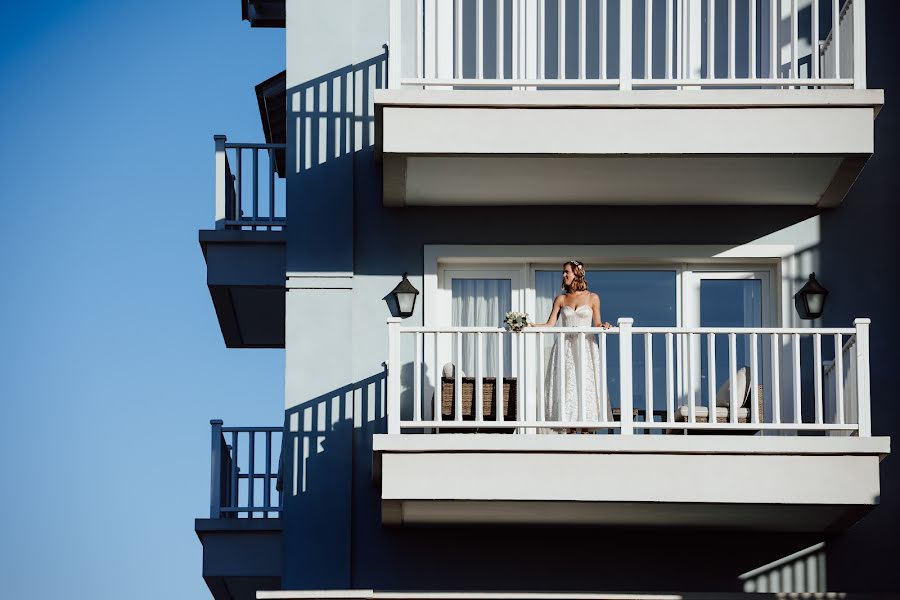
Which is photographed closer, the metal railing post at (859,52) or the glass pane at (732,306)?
the metal railing post at (859,52)

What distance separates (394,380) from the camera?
14.2m

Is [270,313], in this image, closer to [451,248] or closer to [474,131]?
[451,248]

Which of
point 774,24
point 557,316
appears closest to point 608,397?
point 557,316

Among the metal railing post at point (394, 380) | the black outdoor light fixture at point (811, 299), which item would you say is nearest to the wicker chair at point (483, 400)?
the metal railing post at point (394, 380)

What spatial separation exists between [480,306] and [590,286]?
1.00 metres

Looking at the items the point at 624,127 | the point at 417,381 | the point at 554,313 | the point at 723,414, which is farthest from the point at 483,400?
the point at 624,127

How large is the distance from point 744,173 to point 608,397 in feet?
7.45

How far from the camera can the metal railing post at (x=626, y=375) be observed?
14312 millimetres

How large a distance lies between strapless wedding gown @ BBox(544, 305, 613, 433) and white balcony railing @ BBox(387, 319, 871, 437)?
35 mm

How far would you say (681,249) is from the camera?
16203 millimetres

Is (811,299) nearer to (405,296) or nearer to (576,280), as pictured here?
(576,280)

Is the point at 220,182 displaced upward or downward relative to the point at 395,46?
downward

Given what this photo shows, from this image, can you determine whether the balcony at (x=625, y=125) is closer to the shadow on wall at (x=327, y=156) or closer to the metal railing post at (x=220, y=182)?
the shadow on wall at (x=327, y=156)

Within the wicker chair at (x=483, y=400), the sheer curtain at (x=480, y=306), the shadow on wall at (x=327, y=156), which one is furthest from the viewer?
the sheer curtain at (x=480, y=306)
